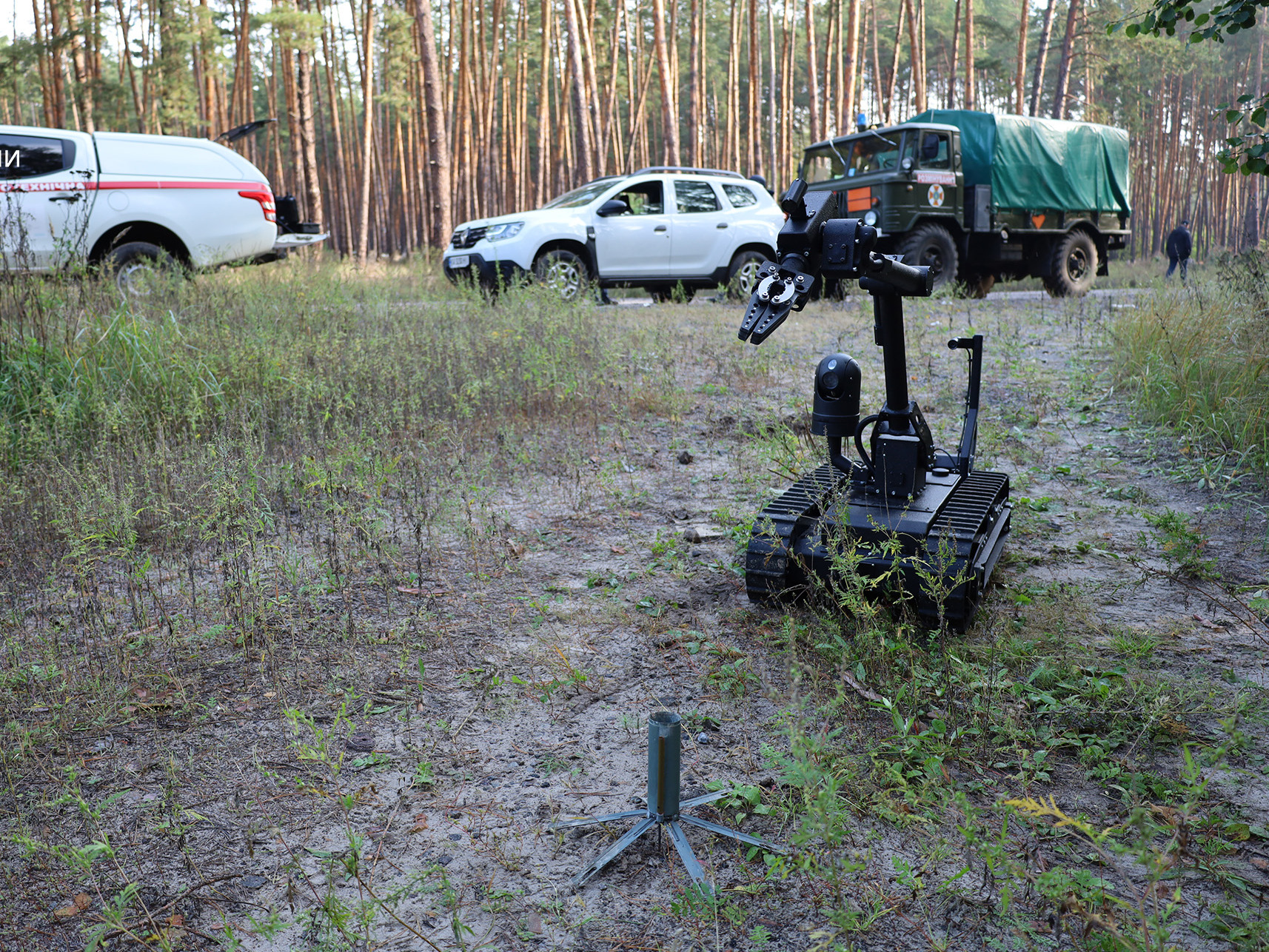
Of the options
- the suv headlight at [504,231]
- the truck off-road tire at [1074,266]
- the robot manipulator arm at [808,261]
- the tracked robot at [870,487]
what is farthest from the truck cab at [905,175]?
the robot manipulator arm at [808,261]

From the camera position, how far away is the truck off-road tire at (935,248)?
38.9 ft

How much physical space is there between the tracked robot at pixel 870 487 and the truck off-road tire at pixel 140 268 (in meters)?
6.25

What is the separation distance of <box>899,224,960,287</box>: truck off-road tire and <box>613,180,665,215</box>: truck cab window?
10.8 feet

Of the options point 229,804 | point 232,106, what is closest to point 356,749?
point 229,804

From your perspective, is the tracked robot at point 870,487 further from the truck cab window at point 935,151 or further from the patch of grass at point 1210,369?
the truck cab window at point 935,151

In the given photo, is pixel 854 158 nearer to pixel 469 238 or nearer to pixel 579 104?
pixel 469 238

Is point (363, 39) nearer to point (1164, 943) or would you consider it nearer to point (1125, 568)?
point (1125, 568)

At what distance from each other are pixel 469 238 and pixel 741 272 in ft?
12.1

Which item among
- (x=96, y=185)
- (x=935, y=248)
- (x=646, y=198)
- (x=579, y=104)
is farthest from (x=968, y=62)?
(x=96, y=185)

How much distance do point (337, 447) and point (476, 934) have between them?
11.7 feet

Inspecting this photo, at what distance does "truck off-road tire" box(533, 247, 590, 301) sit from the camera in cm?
1058

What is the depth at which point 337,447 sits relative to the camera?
16.3ft

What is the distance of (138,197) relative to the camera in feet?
30.8

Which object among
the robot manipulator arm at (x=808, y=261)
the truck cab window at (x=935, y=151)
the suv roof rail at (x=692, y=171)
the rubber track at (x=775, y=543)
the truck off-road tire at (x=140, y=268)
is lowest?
the rubber track at (x=775, y=543)
